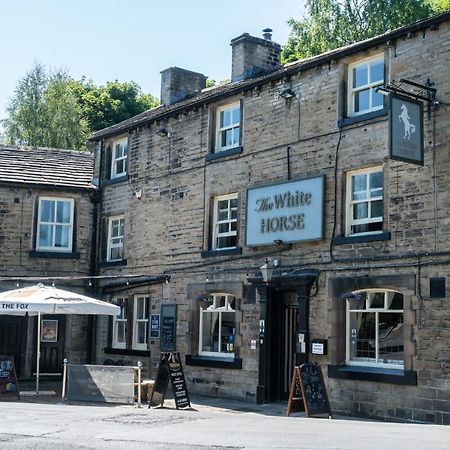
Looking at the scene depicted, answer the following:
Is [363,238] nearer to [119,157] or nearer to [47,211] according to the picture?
[119,157]

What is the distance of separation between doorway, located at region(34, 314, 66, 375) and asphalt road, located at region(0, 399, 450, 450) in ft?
24.8

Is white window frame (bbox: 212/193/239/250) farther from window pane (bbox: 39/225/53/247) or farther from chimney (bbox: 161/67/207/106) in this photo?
window pane (bbox: 39/225/53/247)

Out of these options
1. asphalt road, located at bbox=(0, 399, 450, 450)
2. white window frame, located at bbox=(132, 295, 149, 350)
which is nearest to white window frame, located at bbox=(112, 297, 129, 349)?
white window frame, located at bbox=(132, 295, 149, 350)

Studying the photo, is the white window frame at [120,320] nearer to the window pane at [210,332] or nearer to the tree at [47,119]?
the window pane at [210,332]

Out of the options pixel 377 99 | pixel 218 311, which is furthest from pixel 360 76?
pixel 218 311

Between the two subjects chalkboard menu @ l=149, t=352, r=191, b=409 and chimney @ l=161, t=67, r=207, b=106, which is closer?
chalkboard menu @ l=149, t=352, r=191, b=409

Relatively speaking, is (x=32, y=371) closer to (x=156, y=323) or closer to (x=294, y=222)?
(x=156, y=323)

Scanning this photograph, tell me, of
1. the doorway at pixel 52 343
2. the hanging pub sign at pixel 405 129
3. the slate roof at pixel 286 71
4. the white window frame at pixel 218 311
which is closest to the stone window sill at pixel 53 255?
the doorway at pixel 52 343

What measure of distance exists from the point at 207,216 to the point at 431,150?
6.75 meters

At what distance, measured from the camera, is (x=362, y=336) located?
1535 cm

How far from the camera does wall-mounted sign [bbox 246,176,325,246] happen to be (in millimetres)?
16188

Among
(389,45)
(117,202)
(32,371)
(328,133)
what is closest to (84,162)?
(117,202)

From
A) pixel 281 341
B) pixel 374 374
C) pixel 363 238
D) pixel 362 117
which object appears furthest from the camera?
pixel 281 341

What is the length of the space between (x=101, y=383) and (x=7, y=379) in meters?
2.19
